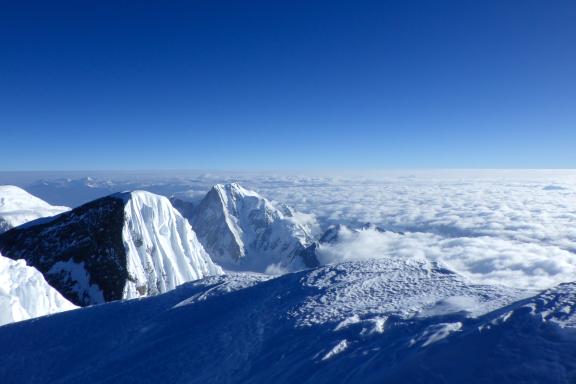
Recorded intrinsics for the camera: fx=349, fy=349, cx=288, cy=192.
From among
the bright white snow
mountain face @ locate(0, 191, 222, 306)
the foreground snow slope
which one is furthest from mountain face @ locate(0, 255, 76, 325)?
the bright white snow

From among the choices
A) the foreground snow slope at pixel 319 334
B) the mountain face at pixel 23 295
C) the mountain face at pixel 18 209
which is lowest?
the mountain face at pixel 18 209

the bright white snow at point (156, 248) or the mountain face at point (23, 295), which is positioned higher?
the mountain face at point (23, 295)

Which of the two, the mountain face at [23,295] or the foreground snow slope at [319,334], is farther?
the mountain face at [23,295]

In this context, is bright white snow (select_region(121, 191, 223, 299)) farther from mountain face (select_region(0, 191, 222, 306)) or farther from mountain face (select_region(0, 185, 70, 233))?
mountain face (select_region(0, 185, 70, 233))

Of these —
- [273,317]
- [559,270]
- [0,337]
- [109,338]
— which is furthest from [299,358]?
[559,270]

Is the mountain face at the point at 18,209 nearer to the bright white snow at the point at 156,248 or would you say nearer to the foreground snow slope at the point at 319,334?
the bright white snow at the point at 156,248

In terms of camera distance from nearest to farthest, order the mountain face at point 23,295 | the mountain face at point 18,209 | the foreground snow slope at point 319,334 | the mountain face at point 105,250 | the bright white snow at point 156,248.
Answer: the foreground snow slope at point 319,334, the mountain face at point 23,295, the mountain face at point 105,250, the bright white snow at point 156,248, the mountain face at point 18,209

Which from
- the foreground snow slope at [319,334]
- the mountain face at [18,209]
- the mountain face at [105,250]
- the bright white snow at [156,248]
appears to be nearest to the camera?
the foreground snow slope at [319,334]

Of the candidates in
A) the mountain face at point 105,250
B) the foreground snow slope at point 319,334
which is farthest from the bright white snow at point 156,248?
the foreground snow slope at point 319,334
